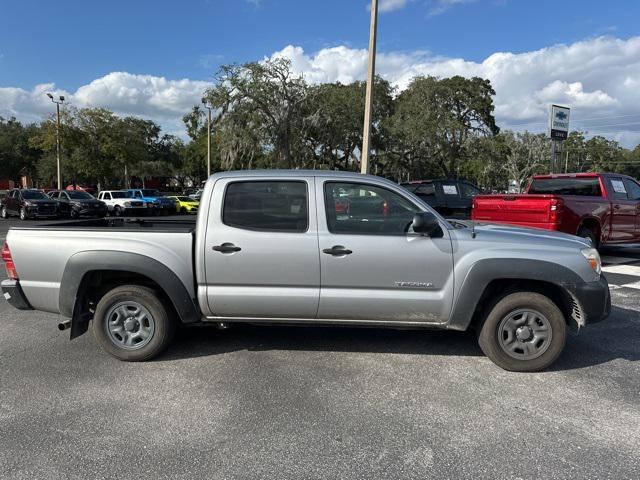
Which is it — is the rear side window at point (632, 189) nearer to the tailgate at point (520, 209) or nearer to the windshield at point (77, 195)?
the tailgate at point (520, 209)

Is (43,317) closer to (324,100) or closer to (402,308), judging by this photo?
(402,308)

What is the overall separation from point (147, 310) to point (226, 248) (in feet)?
3.29

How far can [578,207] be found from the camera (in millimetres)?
9547

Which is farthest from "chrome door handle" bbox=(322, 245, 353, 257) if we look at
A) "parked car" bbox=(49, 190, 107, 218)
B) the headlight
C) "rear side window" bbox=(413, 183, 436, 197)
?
"parked car" bbox=(49, 190, 107, 218)

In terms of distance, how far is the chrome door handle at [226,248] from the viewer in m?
4.20

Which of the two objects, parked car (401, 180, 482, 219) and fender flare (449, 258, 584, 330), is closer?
fender flare (449, 258, 584, 330)

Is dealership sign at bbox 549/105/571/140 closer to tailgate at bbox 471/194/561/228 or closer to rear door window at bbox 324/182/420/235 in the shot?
tailgate at bbox 471/194/561/228

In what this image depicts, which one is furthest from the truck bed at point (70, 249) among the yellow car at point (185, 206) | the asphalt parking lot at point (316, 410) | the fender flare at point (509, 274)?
the yellow car at point (185, 206)

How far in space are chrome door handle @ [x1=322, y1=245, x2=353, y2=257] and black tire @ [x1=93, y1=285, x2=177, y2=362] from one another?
164 cm

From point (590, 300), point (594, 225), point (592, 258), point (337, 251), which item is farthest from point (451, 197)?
point (337, 251)

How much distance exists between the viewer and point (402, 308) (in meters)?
4.21

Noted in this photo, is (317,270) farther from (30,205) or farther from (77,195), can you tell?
(77,195)

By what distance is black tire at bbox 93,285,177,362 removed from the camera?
14.4 feet

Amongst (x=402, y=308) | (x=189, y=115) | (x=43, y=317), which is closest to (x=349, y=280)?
(x=402, y=308)
